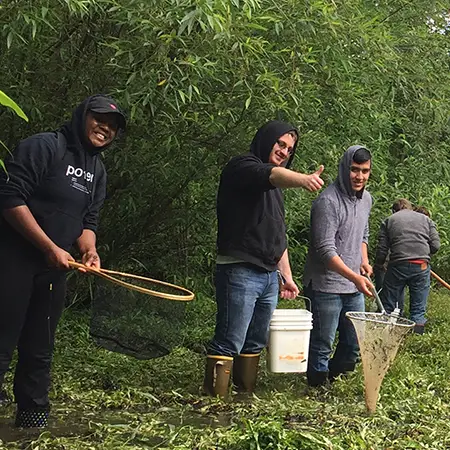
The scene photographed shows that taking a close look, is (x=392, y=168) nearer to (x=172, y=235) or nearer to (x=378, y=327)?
(x=172, y=235)

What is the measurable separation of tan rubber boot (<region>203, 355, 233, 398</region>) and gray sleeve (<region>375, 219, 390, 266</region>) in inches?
168

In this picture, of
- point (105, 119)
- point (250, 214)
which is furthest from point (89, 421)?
point (105, 119)

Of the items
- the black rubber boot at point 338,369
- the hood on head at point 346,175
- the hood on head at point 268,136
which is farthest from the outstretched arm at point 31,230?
the black rubber boot at point 338,369

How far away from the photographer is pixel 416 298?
27.3 feet

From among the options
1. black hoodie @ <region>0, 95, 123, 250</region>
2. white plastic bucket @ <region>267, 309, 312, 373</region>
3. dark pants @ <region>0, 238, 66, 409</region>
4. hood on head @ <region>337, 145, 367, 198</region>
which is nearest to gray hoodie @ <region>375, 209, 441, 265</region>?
hood on head @ <region>337, 145, 367, 198</region>

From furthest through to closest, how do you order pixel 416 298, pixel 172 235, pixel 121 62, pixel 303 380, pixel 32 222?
pixel 416 298
pixel 172 235
pixel 303 380
pixel 121 62
pixel 32 222

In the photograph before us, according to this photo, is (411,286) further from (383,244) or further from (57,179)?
(57,179)

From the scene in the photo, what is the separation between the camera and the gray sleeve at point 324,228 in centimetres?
473

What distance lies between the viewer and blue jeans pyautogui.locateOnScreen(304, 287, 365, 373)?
15.9 ft

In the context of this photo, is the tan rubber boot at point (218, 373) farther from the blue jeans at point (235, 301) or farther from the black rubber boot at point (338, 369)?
the black rubber boot at point (338, 369)

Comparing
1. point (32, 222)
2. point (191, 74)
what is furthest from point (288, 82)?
point (32, 222)

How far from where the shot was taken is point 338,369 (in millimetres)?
5137

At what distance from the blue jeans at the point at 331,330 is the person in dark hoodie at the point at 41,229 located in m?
1.61

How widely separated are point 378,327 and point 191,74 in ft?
5.75
